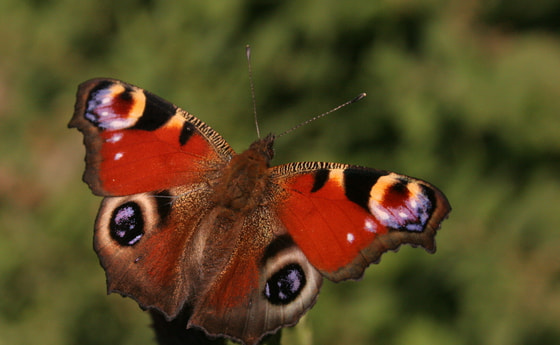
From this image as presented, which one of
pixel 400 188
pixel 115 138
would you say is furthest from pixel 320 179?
pixel 115 138

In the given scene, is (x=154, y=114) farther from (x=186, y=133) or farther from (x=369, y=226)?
(x=369, y=226)

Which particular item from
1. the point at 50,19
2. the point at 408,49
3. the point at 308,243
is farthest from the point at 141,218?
the point at 50,19

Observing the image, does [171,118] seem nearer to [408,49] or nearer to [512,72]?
[408,49]

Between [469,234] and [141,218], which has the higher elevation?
[141,218]

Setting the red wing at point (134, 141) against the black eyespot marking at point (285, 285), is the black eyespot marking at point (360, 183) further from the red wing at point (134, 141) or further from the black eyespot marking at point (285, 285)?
the red wing at point (134, 141)

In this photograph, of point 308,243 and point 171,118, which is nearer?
point 308,243

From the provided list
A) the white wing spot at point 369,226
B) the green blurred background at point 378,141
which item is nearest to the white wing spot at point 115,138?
the white wing spot at point 369,226
